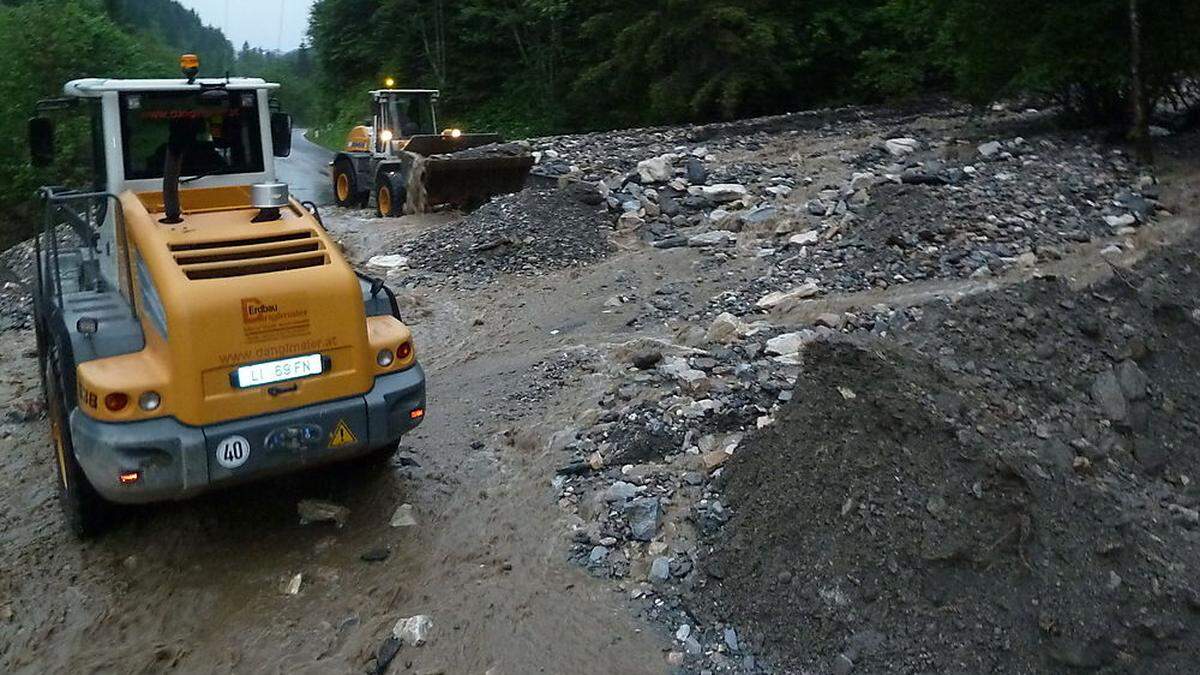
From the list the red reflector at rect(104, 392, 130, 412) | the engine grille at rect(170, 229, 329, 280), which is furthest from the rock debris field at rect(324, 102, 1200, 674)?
the red reflector at rect(104, 392, 130, 412)

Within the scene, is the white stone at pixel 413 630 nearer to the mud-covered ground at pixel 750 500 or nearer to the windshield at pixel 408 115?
the mud-covered ground at pixel 750 500

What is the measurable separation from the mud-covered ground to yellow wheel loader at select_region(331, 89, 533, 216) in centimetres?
459

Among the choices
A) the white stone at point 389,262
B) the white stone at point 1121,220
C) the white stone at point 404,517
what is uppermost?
the white stone at point 1121,220

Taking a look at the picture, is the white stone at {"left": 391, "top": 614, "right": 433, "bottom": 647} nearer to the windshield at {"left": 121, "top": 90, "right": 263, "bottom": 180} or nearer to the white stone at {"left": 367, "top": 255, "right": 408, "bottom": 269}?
the windshield at {"left": 121, "top": 90, "right": 263, "bottom": 180}

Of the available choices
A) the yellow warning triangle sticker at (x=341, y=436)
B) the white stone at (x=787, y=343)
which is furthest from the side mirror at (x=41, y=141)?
the white stone at (x=787, y=343)

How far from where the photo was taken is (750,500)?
4.73 m

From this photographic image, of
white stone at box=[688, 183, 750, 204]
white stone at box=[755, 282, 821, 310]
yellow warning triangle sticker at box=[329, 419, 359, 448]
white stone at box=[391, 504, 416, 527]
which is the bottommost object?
white stone at box=[391, 504, 416, 527]

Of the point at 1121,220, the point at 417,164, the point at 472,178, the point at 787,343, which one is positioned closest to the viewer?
the point at 787,343

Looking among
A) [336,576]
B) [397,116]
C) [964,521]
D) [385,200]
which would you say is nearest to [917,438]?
[964,521]

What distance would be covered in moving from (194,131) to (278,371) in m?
1.79

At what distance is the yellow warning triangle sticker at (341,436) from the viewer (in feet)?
15.5

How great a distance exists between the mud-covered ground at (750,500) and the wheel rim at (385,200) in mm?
6317

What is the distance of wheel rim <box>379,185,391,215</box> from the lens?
14.9m

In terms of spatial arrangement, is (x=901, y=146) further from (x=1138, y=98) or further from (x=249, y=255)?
(x=249, y=255)
